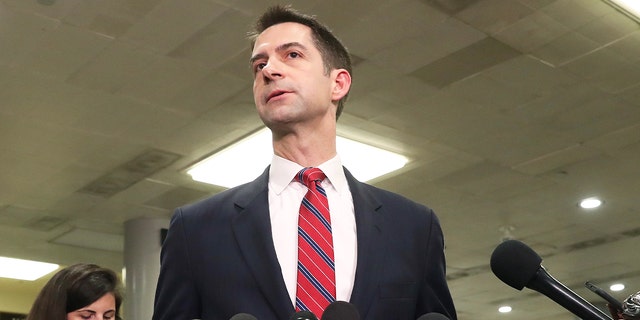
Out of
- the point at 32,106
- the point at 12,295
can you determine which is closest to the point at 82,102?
the point at 32,106

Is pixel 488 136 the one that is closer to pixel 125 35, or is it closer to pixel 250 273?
pixel 125 35

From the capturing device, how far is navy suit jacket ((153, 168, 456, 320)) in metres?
1.56

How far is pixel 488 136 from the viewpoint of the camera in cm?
773

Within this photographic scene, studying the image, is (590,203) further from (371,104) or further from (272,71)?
(272,71)

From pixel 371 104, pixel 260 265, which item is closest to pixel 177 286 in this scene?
pixel 260 265

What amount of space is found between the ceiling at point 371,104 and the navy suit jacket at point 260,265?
12.7 ft

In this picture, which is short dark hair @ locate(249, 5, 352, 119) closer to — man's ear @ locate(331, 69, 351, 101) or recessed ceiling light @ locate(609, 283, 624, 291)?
man's ear @ locate(331, 69, 351, 101)

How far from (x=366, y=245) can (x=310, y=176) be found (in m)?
0.20

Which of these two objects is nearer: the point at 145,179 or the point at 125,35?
the point at 125,35

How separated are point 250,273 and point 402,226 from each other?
1.14 ft

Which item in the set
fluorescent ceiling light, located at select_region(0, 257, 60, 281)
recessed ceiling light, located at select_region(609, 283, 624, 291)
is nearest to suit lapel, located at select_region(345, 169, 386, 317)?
fluorescent ceiling light, located at select_region(0, 257, 60, 281)

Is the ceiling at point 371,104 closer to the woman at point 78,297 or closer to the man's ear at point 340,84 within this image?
the woman at point 78,297

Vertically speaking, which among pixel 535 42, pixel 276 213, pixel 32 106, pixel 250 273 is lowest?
pixel 250 273

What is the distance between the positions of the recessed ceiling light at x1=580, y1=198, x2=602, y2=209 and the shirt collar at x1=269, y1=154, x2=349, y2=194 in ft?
27.9
